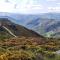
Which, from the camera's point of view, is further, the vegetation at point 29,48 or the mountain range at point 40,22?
the mountain range at point 40,22

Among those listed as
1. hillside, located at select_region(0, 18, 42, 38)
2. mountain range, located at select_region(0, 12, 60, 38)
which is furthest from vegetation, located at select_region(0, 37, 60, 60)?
mountain range, located at select_region(0, 12, 60, 38)

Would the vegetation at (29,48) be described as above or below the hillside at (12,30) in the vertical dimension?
below

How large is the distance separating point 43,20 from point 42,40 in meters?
0.91

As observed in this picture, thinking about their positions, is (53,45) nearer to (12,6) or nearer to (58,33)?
(58,33)

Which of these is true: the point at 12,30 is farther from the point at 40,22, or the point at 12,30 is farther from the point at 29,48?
the point at 40,22

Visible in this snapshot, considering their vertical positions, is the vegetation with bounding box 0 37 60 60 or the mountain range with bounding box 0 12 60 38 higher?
the mountain range with bounding box 0 12 60 38

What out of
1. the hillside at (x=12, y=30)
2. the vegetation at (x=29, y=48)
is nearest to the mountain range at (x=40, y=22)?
the hillside at (x=12, y=30)

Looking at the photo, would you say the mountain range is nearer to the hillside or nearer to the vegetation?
the hillside

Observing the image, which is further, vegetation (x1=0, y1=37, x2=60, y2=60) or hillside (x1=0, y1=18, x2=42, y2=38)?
hillside (x1=0, y1=18, x2=42, y2=38)

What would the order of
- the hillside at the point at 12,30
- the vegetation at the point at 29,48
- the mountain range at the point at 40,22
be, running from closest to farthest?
1. the vegetation at the point at 29,48
2. the hillside at the point at 12,30
3. the mountain range at the point at 40,22

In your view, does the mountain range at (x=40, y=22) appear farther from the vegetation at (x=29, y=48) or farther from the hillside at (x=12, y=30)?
the vegetation at (x=29, y=48)

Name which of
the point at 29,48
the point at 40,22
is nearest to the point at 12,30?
the point at 29,48

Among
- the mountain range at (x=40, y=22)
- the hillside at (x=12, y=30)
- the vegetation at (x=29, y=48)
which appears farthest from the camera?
the mountain range at (x=40, y=22)

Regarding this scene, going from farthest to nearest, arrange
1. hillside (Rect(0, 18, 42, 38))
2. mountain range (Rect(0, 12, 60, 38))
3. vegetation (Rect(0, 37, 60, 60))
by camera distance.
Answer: mountain range (Rect(0, 12, 60, 38)) → hillside (Rect(0, 18, 42, 38)) → vegetation (Rect(0, 37, 60, 60))
